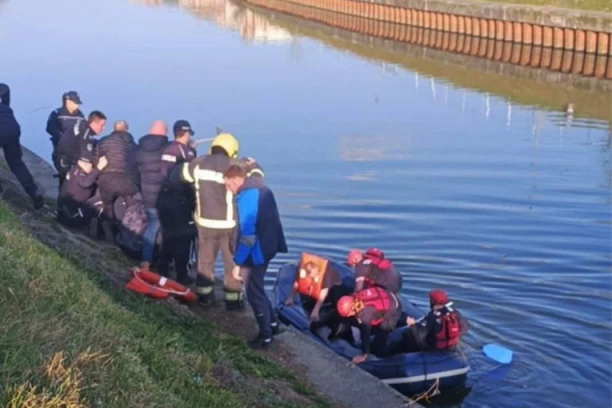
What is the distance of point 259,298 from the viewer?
952 cm

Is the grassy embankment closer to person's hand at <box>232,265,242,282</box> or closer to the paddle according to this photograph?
person's hand at <box>232,265,242,282</box>

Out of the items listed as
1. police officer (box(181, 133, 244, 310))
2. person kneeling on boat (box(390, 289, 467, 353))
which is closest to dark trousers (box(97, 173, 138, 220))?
police officer (box(181, 133, 244, 310))

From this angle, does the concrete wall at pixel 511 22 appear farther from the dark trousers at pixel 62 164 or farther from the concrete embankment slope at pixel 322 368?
the concrete embankment slope at pixel 322 368

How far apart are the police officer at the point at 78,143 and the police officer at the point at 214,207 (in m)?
2.85

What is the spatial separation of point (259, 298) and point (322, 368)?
0.93 metres

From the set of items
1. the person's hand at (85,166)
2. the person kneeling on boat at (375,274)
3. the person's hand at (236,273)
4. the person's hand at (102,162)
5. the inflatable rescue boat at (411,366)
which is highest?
the person's hand at (102,162)

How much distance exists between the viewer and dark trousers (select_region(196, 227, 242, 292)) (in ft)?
33.6

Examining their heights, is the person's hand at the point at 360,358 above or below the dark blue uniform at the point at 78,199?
below

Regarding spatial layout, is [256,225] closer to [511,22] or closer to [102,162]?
[102,162]

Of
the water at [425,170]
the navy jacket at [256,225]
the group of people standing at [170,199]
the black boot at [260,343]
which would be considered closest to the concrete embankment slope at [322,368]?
the black boot at [260,343]

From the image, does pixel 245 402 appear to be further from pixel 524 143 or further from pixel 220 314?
pixel 524 143

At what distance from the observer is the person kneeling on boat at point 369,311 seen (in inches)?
406

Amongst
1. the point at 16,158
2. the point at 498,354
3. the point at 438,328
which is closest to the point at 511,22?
the point at 16,158

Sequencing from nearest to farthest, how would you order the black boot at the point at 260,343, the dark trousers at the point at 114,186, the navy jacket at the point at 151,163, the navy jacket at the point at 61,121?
the black boot at the point at 260,343
the navy jacket at the point at 151,163
the dark trousers at the point at 114,186
the navy jacket at the point at 61,121
